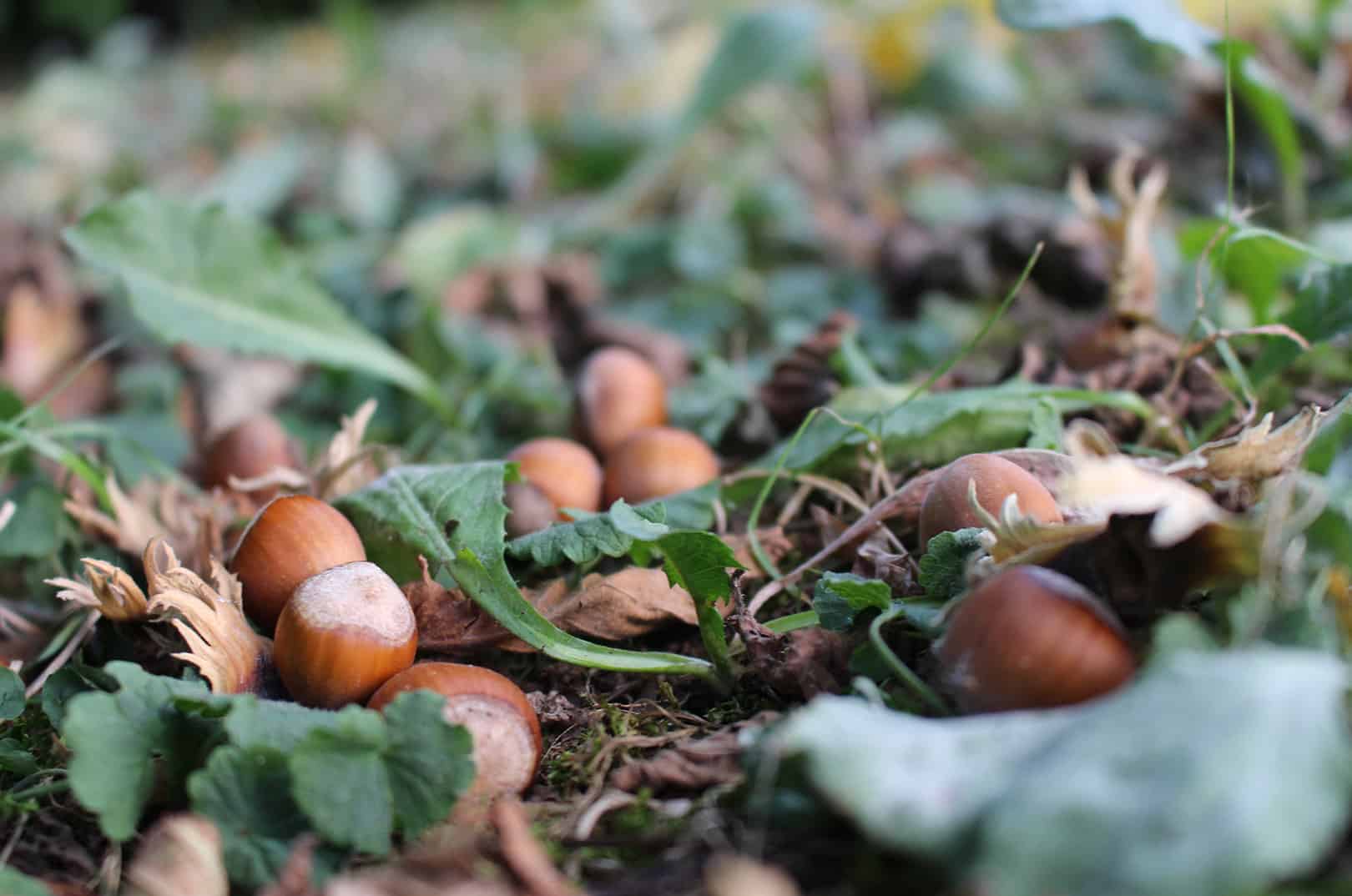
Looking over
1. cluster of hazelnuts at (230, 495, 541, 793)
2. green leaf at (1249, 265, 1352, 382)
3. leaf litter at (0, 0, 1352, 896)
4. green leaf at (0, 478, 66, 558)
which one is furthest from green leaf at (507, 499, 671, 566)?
green leaf at (1249, 265, 1352, 382)

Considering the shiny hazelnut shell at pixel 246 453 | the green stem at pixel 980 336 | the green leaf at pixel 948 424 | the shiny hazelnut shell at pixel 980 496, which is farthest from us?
the shiny hazelnut shell at pixel 246 453

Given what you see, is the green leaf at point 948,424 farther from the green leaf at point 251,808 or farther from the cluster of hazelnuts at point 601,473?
the green leaf at point 251,808

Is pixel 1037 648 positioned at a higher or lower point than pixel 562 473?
higher

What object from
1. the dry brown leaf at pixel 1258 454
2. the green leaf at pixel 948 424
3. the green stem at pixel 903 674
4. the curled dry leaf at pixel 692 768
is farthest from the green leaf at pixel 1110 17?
the curled dry leaf at pixel 692 768

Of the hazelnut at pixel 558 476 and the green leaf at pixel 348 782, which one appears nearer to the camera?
the green leaf at pixel 348 782

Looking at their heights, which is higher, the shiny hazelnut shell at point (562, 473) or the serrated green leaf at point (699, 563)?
the serrated green leaf at point (699, 563)

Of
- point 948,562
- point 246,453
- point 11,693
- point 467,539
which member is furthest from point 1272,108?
point 11,693

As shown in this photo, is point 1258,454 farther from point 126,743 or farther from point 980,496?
point 126,743
